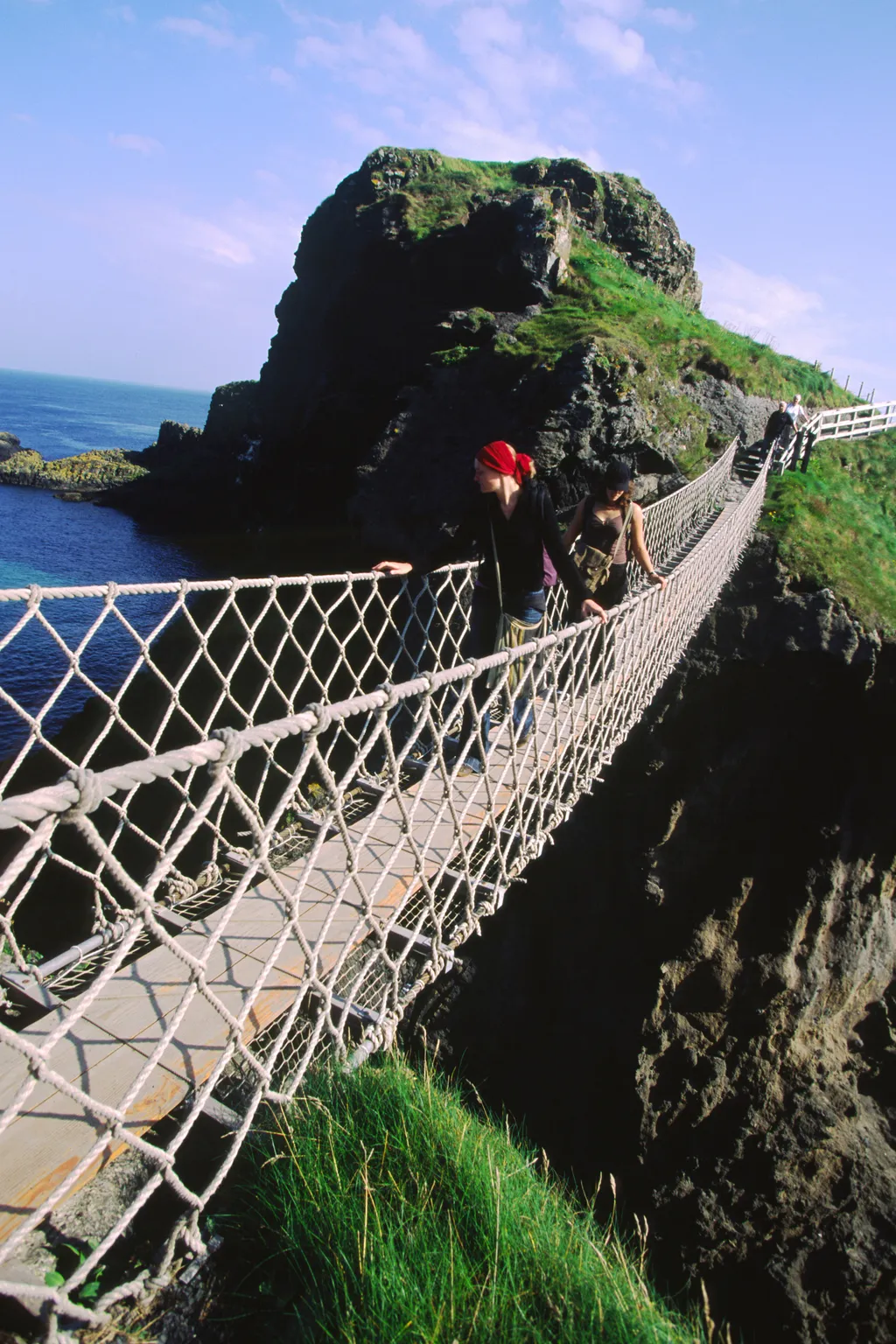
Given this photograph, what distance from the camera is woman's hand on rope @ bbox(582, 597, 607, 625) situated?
3028 mm

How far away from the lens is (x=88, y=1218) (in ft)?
4.53

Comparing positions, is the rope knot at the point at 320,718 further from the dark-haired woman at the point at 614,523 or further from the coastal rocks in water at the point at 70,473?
the coastal rocks in water at the point at 70,473

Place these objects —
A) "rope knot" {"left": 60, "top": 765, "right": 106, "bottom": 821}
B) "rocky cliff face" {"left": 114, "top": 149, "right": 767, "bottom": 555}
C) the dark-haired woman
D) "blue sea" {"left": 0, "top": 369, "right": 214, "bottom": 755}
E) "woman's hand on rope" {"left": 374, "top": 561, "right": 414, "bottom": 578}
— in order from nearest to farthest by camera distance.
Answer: "rope knot" {"left": 60, "top": 765, "right": 106, "bottom": 821} < "woman's hand on rope" {"left": 374, "top": 561, "right": 414, "bottom": 578} < the dark-haired woman < "rocky cliff face" {"left": 114, "top": 149, "right": 767, "bottom": 555} < "blue sea" {"left": 0, "top": 369, "right": 214, "bottom": 755}

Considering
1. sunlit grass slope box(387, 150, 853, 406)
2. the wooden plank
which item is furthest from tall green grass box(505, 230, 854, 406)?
the wooden plank

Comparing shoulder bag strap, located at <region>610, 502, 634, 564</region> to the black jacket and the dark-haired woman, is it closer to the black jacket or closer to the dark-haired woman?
the dark-haired woman

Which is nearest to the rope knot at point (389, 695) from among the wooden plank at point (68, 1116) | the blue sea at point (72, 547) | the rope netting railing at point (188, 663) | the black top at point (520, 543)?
the wooden plank at point (68, 1116)

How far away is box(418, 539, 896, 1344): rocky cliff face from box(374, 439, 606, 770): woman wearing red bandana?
3946 mm

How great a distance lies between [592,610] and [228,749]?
7.02 ft

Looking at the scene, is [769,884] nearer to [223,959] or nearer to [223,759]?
[223,959]

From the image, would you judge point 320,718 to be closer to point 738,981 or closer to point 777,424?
point 738,981

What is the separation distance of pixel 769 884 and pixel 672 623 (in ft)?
11.0

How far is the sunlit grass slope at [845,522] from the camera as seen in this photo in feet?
28.9

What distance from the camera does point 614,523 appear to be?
3873 mm

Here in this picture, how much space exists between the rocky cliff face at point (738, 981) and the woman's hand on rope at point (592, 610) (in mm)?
3951
